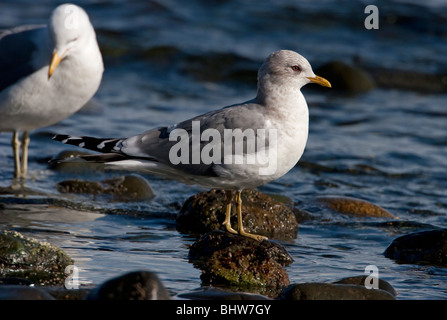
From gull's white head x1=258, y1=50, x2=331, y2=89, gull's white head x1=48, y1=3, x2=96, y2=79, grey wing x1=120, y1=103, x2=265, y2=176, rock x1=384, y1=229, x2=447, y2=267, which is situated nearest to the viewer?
grey wing x1=120, y1=103, x2=265, y2=176

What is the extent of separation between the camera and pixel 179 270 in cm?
560

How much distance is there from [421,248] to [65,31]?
3.81m

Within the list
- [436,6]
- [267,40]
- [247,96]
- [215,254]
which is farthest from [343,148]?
[436,6]

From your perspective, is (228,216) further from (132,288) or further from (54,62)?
(54,62)

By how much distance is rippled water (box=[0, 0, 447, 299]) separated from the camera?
615 cm

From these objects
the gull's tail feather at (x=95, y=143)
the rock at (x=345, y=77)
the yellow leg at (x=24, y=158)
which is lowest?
the yellow leg at (x=24, y=158)

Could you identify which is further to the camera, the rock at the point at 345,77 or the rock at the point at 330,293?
the rock at the point at 345,77

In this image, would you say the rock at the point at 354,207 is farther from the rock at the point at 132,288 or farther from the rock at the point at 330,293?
the rock at the point at 132,288

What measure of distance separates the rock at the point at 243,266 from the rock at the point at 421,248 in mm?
1148

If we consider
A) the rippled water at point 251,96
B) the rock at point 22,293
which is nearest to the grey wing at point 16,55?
the rippled water at point 251,96

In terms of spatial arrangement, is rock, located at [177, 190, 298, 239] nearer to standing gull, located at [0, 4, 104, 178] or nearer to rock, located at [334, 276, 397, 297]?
rock, located at [334, 276, 397, 297]

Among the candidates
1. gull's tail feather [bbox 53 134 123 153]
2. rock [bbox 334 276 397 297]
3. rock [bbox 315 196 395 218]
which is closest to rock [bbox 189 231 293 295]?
rock [bbox 334 276 397 297]

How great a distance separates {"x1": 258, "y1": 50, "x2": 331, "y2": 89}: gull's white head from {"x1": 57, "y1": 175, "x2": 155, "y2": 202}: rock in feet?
7.78

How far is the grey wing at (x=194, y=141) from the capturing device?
579 centimetres
